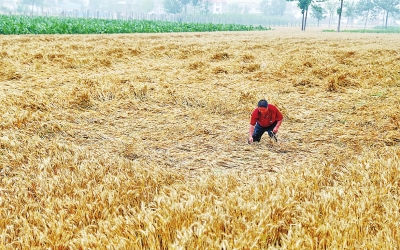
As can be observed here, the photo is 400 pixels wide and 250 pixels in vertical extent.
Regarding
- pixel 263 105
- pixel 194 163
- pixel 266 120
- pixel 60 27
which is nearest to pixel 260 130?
pixel 266 120

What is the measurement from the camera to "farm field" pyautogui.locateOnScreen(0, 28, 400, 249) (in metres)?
1.98

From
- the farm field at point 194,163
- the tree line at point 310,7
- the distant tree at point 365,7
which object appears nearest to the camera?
the farm field at point 194,163

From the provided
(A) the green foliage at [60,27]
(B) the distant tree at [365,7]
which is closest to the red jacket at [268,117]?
(A) the green foliage at [60,27]

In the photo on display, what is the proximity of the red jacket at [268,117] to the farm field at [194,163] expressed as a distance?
0.85 ft

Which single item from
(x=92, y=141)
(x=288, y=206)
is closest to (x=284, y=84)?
(x=92, y=141)

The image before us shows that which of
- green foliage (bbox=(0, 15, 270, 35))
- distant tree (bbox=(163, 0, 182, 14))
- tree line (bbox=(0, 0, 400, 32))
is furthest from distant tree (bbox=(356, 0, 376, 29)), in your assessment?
green foliage (bbox=(0, 15, 270, 35))

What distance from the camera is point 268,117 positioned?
3752 mm

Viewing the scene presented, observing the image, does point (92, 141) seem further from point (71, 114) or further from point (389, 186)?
point (389, 186)

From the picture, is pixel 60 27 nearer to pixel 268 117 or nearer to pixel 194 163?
pixel 268 117

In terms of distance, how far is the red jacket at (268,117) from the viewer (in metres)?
3.72

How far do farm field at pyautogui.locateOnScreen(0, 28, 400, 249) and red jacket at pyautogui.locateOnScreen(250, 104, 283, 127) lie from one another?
259 mm

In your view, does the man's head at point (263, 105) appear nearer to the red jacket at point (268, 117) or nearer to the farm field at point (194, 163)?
the red jacket at point (268, 117)

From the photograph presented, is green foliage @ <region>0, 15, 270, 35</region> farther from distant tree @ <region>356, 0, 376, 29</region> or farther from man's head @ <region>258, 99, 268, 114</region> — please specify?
distant tree @ <region>356, 0, 376, 29</region>

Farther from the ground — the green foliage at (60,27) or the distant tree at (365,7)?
the distant tree at (365,7)
